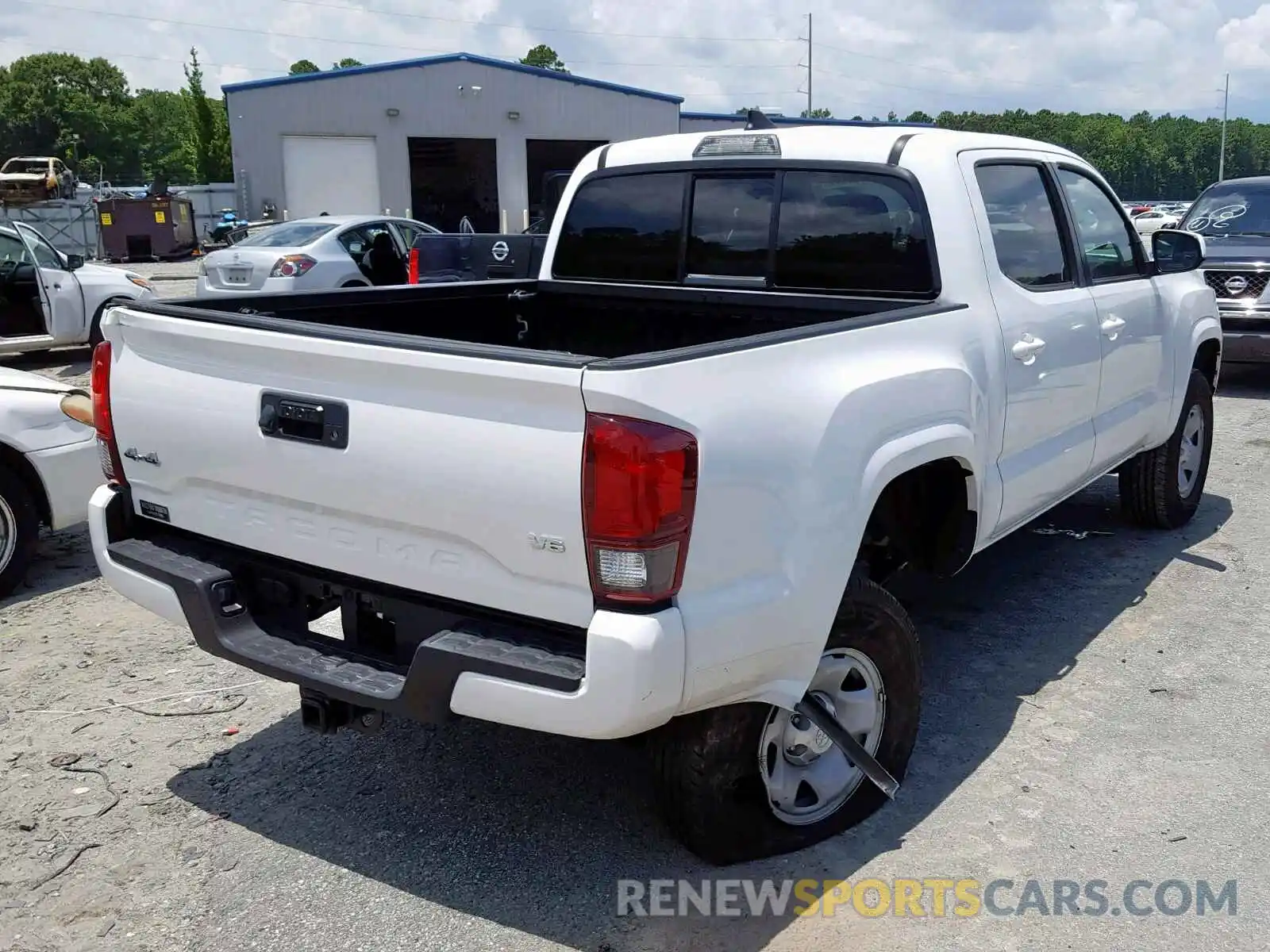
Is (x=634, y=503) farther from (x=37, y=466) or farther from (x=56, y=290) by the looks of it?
(x=56, y=290)

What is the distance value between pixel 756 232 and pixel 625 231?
26.2 inches

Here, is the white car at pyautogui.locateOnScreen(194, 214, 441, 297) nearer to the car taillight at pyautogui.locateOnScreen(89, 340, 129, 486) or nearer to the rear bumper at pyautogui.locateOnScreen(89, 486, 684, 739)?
the car taillight at pyautogui.locateOnScreen(89, 340, 129, 486)

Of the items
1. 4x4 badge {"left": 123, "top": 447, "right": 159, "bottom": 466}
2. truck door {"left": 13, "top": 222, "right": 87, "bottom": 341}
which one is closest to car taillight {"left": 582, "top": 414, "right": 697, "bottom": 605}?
4x4 badge {"left": 123, "top": 447, "right": 159, "bottom": 466}

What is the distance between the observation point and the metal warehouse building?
32.9 meters

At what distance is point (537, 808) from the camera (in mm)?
3660

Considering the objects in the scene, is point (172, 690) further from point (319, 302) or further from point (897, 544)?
point (897, 544)

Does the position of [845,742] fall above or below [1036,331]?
below

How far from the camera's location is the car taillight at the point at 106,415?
11.8 ft

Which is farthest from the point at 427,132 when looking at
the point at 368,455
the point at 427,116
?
the point at 368,455

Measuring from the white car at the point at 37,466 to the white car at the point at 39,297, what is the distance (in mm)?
6315

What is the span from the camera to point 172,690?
452 cm

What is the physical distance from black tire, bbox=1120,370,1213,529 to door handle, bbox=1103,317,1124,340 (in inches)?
48.8

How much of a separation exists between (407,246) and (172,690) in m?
12.1

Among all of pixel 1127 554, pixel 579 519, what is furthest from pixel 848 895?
pixel 1127 554
